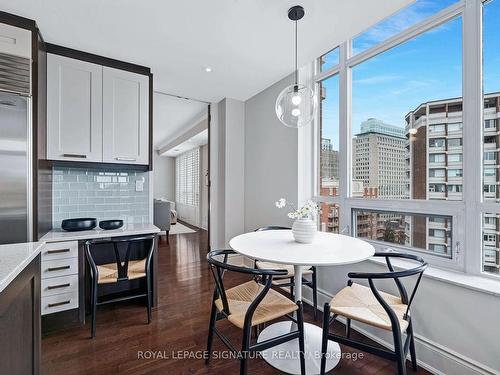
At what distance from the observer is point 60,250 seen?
2.10 m

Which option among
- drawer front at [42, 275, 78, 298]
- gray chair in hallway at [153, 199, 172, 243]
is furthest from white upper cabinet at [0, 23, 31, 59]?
gray chair in hallway at [153, 199, 172, 243]

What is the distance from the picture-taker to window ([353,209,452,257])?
1815 millimetres

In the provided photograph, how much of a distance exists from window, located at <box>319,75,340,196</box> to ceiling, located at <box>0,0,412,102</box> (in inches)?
15.4

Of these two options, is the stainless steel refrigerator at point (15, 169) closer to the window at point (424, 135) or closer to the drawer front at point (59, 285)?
→ the drawer front at point (59, 285)

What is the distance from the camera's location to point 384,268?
198 cm

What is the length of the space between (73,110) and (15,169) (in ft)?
2.68

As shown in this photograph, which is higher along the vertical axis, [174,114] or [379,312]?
[174,114]

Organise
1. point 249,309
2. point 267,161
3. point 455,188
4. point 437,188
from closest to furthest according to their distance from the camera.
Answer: point 249,309
point 455,188
point 437,188
point 267,161

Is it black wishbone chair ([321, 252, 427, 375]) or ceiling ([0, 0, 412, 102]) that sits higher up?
ceiling ([0, 0, 412, 102])

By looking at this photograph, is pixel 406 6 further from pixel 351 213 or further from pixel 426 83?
pixel 351 213

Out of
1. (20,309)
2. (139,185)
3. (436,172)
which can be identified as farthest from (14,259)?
(436,172)

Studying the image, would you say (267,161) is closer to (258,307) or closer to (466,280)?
(258,307)

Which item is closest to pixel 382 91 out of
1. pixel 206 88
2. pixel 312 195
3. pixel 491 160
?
pixel 491 160

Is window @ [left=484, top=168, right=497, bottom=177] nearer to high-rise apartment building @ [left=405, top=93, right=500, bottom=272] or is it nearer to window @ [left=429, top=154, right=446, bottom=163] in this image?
high-rise apartment building @ [left=405, top=93, right=500, bottom=272]
